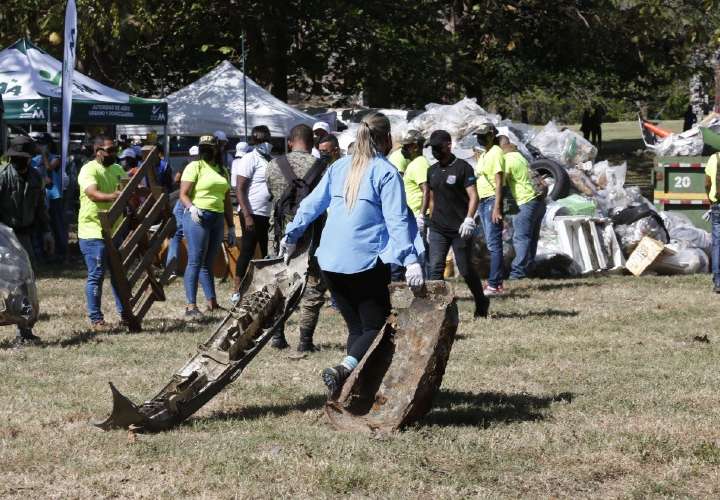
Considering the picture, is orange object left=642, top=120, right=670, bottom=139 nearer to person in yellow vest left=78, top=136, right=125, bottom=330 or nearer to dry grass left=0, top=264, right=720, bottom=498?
dry grass left=0, top=264, right=720, bottom=498

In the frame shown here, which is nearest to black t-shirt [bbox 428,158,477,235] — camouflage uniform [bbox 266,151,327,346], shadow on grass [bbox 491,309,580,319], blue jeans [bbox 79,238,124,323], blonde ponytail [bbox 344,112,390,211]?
shadow on grass [bbox 491,309,580,319]

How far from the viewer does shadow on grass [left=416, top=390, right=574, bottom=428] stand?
23.1 ft

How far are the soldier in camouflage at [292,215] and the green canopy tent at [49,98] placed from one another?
915 centimetres

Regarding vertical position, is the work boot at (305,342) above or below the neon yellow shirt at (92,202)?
below

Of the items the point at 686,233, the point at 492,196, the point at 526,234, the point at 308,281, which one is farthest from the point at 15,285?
the point at 686,233

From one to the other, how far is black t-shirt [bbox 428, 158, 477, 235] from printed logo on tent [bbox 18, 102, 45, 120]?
28.6 feet

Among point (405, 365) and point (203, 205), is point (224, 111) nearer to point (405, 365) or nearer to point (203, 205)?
point (203, 205)

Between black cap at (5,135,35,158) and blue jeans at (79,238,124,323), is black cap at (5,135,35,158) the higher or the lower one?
the higher one

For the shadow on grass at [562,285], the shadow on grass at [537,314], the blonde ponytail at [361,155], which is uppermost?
the blonde ponytail at [361,155]

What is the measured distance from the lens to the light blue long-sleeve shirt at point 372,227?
6590 millimetres

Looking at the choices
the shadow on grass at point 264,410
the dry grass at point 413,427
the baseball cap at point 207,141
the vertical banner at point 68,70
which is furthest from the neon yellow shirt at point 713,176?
the vertical banner at point 68,70

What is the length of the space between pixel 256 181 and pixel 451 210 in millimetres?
1923

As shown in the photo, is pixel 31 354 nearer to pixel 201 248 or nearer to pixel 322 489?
pixel 201 248

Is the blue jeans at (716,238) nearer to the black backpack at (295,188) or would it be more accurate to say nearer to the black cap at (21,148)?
the black backpack at (295,188)
